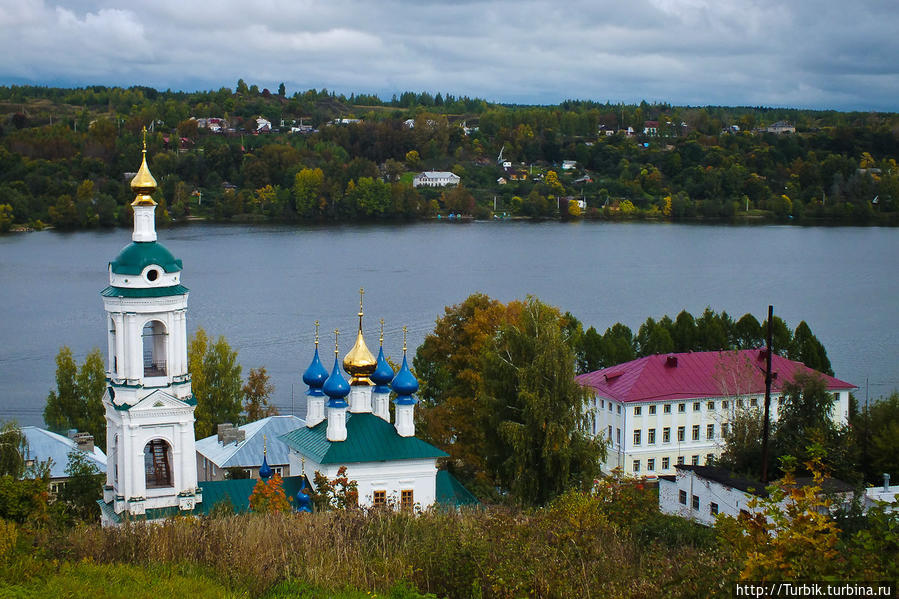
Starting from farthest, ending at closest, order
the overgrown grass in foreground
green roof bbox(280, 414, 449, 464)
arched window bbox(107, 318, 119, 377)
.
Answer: green roof bbox(280, 414, 449, 464), arched window bbox(107, 318, 119, 377), the overgrown grass in foreground

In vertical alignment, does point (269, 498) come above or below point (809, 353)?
above

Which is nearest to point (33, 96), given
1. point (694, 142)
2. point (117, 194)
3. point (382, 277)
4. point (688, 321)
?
point (117, 194)

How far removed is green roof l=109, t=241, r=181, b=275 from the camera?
10.1 m

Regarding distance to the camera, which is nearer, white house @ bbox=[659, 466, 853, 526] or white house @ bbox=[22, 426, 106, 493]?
white house @ bbox=[659, 466, 853, 526]

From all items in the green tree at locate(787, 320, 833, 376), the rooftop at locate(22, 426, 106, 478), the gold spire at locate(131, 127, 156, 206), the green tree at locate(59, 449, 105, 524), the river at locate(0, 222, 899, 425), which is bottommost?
the river at locate(0, 222, 899, 425)

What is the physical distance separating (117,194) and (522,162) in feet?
122

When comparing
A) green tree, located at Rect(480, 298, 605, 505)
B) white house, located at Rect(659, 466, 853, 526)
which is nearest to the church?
green tree, located at Rect(480, 298, 605, 505)

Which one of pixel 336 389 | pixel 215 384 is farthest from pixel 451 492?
pixel 215 384

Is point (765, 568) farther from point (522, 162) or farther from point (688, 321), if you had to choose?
point (522, 162)

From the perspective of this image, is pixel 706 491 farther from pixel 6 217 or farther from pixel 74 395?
pixel 6 217

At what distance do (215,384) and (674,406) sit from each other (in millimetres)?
8077

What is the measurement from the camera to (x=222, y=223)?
67688 millimetres

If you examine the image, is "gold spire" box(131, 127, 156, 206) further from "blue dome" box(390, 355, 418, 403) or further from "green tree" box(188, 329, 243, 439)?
"green tree" box(188, 329, 243, 439)

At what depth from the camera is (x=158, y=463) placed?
1041 centimetres
